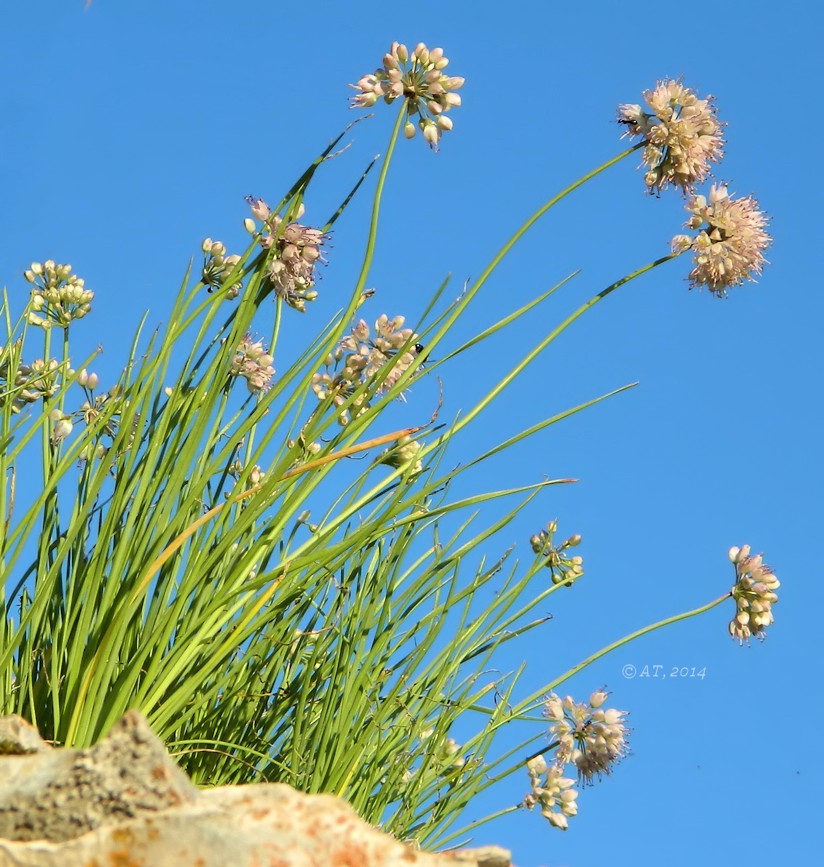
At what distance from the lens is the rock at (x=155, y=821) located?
1.38 metres

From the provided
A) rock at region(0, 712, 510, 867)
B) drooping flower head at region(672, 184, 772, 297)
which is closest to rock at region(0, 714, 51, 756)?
rock at region(0, 712, 510, 867)

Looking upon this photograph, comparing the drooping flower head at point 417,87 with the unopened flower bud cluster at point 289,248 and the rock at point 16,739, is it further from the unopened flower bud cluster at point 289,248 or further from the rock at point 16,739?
the rock at point 16,739

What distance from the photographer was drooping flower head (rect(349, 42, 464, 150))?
2.46 meters

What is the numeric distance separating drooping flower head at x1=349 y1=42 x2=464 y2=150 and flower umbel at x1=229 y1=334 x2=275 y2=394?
639 millimetres

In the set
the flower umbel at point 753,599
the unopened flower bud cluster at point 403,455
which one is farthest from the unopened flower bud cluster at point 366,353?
the flower umbel at point 753,599

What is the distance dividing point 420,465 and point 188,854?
1569 mm

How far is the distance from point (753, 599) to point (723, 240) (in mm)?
1016

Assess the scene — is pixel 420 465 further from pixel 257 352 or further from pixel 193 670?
pixel 193 670

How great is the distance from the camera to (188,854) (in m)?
1.37

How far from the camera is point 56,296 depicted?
3.01 meters

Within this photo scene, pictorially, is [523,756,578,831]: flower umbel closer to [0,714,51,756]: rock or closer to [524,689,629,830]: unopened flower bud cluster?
[524,689,629,830]: unopened flower bud cluster

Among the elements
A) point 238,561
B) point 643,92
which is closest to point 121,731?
point 238,561

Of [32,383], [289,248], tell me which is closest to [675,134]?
[289,248]

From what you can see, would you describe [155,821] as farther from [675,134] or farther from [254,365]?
[675,134]
